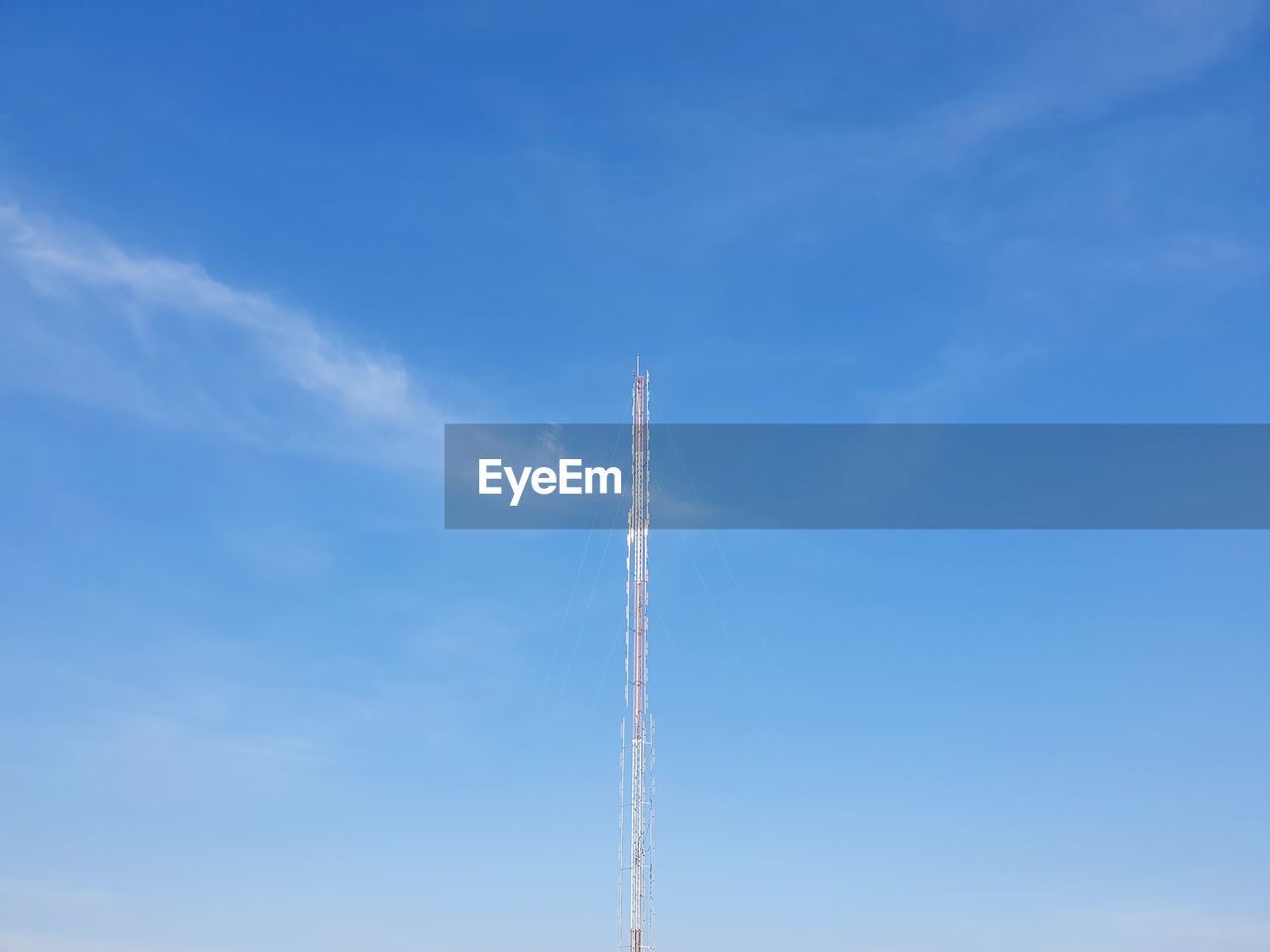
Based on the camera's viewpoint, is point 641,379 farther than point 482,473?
Yes

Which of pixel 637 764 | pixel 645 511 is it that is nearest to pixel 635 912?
pixel 637 764

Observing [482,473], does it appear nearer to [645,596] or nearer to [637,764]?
[645,596]

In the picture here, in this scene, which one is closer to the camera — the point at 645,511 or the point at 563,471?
the point at 563,471

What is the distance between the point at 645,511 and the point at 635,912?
23.9 meters

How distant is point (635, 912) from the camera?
262 feet

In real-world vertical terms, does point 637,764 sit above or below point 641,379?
below

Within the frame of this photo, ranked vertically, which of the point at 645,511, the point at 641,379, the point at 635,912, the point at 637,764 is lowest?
the point at 635,912

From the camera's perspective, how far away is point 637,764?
8256cm

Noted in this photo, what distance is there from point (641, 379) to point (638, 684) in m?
18.8

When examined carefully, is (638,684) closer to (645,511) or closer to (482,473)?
(645,511)

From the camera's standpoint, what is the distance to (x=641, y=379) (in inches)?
3319

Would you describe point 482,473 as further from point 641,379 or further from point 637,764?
point 637,764

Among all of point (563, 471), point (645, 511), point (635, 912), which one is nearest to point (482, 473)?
point (563, 471)

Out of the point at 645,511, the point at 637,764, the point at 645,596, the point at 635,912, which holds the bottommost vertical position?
the point at 635,912
